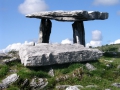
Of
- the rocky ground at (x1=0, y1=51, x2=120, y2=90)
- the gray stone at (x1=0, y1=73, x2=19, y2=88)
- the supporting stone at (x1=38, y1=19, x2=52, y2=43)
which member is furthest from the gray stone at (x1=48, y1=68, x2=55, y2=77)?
the supporting stone at (x1=38, y1=19, x2=52, y2=43)

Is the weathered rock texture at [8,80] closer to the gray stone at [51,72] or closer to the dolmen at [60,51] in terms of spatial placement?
the dolmen at [60,51]

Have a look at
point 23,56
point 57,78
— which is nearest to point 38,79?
point 57,78

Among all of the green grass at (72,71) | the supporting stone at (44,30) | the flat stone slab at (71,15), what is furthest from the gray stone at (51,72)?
the supporting stone at (44,30)

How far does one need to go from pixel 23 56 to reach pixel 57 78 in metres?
2.85

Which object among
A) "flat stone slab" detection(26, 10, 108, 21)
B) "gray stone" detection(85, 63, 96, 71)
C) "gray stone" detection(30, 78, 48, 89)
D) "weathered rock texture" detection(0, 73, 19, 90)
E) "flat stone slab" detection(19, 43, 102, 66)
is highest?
"flat stone slab" detection(26, 10, 108, 21)

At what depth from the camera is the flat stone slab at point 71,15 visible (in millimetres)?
22839

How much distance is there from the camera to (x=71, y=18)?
23969mm

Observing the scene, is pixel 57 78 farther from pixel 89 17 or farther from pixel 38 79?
pixel 89 17

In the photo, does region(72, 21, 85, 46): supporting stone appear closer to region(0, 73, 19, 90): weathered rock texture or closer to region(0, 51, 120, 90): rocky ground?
region(0, 51, 120, 90): rocky ground

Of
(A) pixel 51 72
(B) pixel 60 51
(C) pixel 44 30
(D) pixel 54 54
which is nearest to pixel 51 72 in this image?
(A) pixel 51 72

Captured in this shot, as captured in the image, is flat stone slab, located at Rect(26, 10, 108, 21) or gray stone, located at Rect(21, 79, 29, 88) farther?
flat stone slab, located at Rect(26, 10, 108, 21)

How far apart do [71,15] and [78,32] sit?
85.5 inches

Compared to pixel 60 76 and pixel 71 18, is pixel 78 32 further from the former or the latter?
pixel 60 76

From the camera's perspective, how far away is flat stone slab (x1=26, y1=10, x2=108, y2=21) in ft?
74.9
